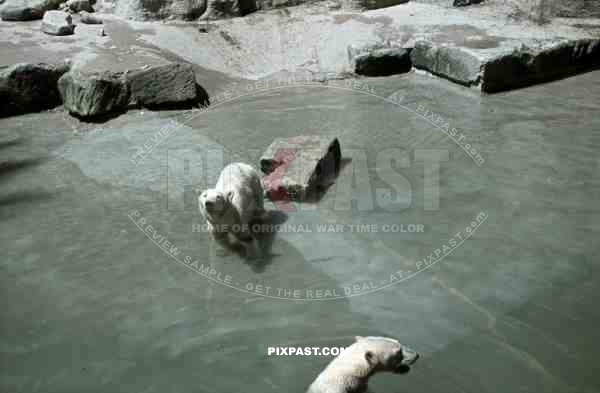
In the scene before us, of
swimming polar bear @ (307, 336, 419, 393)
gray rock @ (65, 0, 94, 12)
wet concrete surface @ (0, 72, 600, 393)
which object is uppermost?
gray rock @ (65, 0, 94, 12)

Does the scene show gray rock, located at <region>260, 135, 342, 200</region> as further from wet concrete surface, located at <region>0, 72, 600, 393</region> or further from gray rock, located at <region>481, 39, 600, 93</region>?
gray rock, located at <region>481, 39, 600, 93</region>

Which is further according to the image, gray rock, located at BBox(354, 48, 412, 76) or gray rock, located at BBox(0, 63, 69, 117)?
gray rock, located at BBox(354, 48, 412, 76)

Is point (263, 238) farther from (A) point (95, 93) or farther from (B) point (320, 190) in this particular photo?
(A) point (95, 93)

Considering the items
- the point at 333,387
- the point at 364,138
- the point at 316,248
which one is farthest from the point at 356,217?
the point at 333,387

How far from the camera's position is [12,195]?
5.21m

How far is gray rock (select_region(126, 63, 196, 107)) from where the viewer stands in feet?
23.3

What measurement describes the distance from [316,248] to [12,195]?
277cm

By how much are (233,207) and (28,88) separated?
14.7 ft

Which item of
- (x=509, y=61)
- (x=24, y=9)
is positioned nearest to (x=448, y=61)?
(x=509, y=61)

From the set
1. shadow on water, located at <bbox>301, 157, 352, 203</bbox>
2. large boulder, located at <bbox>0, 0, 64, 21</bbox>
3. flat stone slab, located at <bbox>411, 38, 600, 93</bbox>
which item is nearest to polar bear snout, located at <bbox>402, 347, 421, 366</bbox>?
shadow on water, located at <bbox>301, 157, 352, 203</bbox>

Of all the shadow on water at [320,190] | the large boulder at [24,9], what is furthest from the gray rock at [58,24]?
the shadow on water at [320,190]

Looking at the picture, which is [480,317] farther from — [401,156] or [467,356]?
[401,156]

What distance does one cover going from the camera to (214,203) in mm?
3904

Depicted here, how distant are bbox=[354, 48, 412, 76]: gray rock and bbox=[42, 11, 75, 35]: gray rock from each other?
4.21 meters
